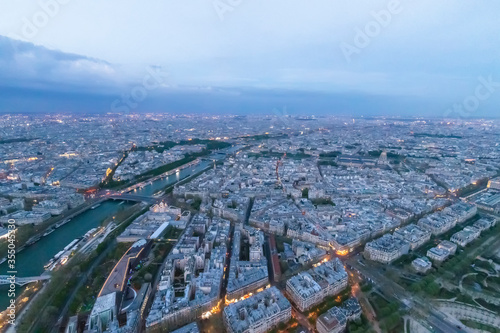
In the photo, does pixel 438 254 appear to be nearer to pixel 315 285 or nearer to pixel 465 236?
pixel 465 236

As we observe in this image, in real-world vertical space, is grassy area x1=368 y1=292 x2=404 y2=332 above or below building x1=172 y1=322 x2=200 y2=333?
below

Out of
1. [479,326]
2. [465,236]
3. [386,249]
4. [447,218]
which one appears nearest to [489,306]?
[479,326]

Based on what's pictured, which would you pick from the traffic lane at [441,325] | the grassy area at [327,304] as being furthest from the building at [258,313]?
the traffic lane at [441,325]

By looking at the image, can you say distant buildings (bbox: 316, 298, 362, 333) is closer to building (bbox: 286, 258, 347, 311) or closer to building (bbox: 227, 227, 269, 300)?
building (bbox: 286, 258, 347, 311)

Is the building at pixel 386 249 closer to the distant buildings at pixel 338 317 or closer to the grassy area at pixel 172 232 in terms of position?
the distant buildings at pixel 338 317

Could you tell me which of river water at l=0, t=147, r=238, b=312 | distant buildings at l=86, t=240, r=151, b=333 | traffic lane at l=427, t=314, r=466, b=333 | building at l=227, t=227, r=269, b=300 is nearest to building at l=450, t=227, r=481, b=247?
traffic lane at l=427, t=314, r=466, b=333

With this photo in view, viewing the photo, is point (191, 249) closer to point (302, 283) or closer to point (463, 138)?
point (302, 283)
